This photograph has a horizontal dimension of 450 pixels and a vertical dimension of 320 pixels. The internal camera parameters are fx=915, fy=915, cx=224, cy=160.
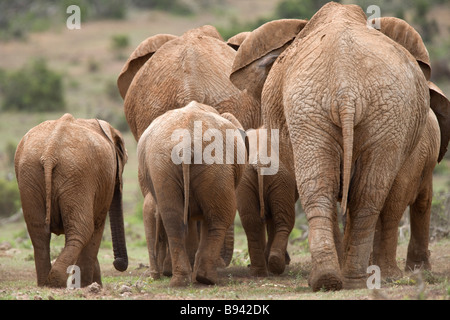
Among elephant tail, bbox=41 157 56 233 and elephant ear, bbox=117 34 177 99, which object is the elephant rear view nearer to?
elephant tail, bbox=41 157 56 233

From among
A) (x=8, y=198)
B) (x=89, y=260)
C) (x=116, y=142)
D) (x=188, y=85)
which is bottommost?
(x=89, y=260)

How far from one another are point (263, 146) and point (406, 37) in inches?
66.8

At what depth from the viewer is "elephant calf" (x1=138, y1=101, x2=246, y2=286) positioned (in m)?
6.43

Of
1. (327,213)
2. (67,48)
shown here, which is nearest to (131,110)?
(327,213)

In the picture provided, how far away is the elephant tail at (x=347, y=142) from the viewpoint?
212 inches

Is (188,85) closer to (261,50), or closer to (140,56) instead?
(140,56)

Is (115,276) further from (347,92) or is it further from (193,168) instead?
(347,92)

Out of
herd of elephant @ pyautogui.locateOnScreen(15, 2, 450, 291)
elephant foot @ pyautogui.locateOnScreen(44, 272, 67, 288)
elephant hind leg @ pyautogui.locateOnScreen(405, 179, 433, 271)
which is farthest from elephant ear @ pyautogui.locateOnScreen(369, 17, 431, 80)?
elephant foot @ pyautogui.locateOnScreen(44, 272, 67, 288)

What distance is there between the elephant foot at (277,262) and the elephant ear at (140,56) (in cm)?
258

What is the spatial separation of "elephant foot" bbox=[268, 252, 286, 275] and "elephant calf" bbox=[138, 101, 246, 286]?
3.28 ft

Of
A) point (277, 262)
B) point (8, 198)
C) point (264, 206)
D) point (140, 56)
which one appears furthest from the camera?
point (8, 198)

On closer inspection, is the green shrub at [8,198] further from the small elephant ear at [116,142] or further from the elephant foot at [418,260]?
the elephant foot at [418,260]

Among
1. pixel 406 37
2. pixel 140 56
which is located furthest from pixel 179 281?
pixel 140 56

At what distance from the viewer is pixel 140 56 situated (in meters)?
9.08
